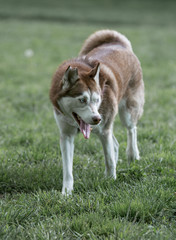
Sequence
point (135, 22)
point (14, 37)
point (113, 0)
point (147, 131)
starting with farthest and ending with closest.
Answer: point (113, 0) → point (135, 22) → point (14, 37) → point (147, 131)

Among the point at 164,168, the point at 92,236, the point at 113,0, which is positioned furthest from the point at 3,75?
the point at 113,0

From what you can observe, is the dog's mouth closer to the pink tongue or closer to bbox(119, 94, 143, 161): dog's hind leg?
the pink tongue

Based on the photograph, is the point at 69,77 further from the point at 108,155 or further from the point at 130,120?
the point at 130,120

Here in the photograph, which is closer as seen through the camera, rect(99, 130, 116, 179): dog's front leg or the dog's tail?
rect(99, 130, 116, 179): dog's front leg

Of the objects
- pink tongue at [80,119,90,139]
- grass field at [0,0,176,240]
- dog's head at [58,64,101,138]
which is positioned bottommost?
grass field at [0,0,176,240]

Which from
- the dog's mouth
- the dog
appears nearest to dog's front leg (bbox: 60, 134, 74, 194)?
the dog

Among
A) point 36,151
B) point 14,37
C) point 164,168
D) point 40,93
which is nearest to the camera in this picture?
point 164,168

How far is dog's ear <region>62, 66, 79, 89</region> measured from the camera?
3.48 metres

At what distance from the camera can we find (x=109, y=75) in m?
4.05

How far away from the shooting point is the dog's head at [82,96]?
3486 millimetres

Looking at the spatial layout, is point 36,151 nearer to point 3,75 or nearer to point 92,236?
point 92,236

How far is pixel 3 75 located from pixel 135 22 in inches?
570

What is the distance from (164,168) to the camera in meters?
4.12

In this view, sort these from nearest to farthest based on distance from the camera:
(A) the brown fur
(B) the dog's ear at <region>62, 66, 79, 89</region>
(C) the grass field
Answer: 1. (C) the grass field
2. (B) the dog's ear at <region>62, 66, 79, 89</region>
3. (A) the brown fur
